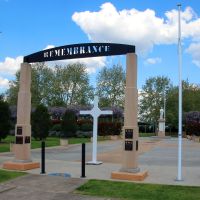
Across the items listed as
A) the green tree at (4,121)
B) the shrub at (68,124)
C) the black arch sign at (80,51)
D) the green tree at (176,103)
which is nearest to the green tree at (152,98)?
the green tree at (176,103)

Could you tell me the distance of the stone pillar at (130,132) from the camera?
14091 mm

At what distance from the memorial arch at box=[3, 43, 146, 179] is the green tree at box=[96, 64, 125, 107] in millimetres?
63758

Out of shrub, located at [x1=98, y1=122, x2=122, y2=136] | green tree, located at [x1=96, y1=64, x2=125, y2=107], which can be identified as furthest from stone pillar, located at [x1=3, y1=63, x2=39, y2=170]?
green tree, located at [x1=96, y1=64, x2=125, y2=107]

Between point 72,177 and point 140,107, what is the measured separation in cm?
7875

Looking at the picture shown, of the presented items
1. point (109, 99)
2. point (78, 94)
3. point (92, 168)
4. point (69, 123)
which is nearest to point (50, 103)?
point (78, 94)

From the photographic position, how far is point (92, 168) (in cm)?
1673

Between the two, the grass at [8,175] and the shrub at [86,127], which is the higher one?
the shrub at [86,127]

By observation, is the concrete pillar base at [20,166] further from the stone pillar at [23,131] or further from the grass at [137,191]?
the grass at [137,191]

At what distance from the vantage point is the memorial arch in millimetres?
14336

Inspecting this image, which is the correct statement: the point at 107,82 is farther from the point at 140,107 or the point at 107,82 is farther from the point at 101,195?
the point at 101,195

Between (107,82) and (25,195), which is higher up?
(107,82)

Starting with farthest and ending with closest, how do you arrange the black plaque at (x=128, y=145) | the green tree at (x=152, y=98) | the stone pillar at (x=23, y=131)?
1. the green tree at (x=152, y=98)
2. the stone pillar at (x=23, y=131)
3. the black plaque at (x=128, y=145)

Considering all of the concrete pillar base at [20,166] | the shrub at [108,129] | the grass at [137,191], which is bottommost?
the grass at [137,191]

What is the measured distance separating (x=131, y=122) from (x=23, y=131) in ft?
14.5
